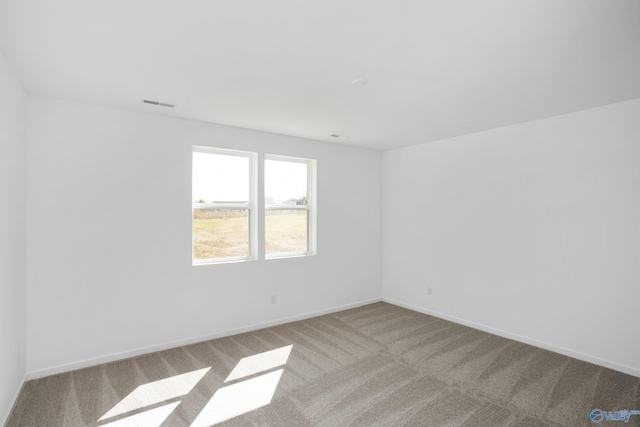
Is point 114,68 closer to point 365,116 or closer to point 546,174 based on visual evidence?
point 365,116

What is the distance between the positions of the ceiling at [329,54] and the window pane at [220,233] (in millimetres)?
1203

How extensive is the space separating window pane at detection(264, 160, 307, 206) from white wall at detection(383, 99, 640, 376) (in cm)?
167

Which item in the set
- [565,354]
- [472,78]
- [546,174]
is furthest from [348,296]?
[472,78]

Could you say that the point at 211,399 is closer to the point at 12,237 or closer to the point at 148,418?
the point at 148,418

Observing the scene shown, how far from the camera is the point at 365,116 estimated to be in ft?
11.0

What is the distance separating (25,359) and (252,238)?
2.35 metres

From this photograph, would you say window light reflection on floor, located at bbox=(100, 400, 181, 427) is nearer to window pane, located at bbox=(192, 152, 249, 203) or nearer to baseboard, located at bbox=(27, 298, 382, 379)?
baseboard, located at bbox=(27, 298, 382, 379)

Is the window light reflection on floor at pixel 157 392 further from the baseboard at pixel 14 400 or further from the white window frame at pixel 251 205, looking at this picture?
the white window frame at pixel 251 205

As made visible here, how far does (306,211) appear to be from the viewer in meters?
4.70

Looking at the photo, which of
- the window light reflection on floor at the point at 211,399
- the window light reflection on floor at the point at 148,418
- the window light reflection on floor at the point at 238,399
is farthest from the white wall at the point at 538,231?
the window light reflection on floor at the point at 148,418
